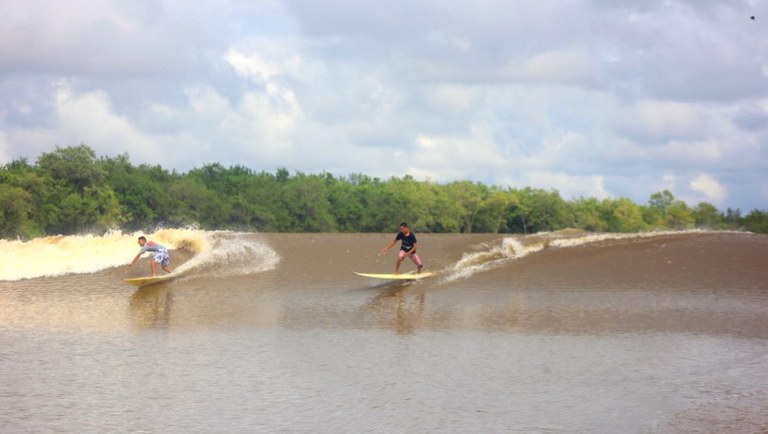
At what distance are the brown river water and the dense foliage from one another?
164ft

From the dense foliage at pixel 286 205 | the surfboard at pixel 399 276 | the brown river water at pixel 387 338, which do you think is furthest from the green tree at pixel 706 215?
the surfboard at pixel 399 276

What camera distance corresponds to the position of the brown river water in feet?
Answer: 41.8

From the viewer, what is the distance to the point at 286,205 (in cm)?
10769

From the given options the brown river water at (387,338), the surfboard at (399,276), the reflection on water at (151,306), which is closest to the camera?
the brown river water at (387,338)

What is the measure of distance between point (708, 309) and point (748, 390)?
27.0 ft

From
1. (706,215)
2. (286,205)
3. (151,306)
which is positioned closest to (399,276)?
(151,306)

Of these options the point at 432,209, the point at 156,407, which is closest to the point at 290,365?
the point at 156,407

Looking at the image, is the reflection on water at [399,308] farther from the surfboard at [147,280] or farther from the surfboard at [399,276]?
the surfboard at [147,280]

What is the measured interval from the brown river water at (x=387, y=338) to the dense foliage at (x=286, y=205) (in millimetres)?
49929

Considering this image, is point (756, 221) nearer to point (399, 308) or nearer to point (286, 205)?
point (286, 205)

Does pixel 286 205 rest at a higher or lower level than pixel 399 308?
higher

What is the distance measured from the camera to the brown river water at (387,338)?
1273 cm

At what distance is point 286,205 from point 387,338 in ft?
296

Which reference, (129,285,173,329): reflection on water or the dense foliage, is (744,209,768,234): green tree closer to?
the dense foliage
